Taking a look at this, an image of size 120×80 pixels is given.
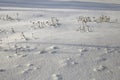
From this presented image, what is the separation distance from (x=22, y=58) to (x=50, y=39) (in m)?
1.53

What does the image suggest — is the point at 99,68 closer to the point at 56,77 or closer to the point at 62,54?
the point at 56,77

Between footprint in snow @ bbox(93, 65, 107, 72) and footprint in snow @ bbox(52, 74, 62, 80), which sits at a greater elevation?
footprint in snow @ bbox(93, 65, 107, 72)

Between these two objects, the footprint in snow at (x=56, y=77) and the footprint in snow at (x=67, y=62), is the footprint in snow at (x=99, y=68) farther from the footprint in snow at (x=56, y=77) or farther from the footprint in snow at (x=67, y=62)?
the footprint in snow at (x=56, y=77)

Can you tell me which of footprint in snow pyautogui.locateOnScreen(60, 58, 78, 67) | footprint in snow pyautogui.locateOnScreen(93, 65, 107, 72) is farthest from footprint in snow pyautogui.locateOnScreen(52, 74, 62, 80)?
footprint in snow pyautogui.locateOnScreen(93, 65, 107, 72)

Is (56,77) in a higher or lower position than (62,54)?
lower

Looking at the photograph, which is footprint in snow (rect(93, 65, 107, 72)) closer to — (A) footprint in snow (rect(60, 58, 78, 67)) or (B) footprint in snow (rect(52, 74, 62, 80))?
(A) footprint in snow (rect(60, 58, 78, 67))

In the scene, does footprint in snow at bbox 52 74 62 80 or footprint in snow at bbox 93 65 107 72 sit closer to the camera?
footprint in snow at bbox 52 74 62 80

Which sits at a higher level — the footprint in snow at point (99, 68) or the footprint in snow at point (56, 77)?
the footprint in snow at point (99, 68)

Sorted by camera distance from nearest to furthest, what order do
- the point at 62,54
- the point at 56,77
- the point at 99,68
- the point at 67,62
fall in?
1. the point at 56,77
2. the point at 99,68
3. the point at 67,62
4. the point at 62,54

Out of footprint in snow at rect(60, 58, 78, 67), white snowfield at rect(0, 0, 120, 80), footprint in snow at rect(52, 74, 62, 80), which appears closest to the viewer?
footprint in snow at rect(52, 74, 62, 80)

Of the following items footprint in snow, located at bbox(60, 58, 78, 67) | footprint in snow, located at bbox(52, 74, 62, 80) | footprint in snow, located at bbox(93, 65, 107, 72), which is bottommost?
footprint in snow, located at bbox(52, 74, 62, 80)

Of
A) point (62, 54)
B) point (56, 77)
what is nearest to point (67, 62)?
point (62, 54)

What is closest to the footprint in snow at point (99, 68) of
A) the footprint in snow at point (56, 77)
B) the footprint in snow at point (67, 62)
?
the footprint in snow at point (67, 62)

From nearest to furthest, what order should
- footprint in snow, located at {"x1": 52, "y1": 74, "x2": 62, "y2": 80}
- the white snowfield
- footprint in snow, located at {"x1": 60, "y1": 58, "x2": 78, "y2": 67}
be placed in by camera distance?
footprint in snow, located at {"x1": 52, "y1": 74, "x2": 62, "y2": 80}
the white snowfield
footprint in snow, located at {"x1": 60, "y1": 58, "x2": 78, "y2": 67}
